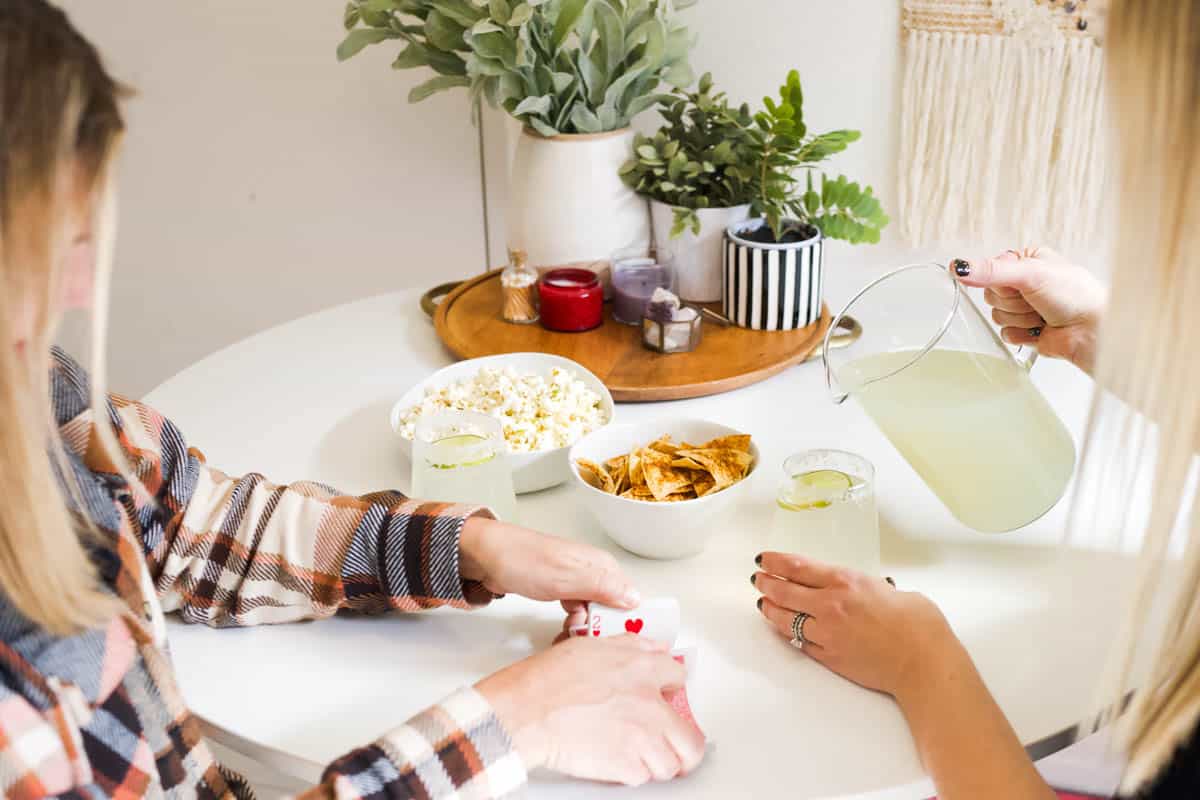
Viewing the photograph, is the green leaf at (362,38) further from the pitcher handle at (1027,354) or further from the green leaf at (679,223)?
the pitcher handle at (1027,354)

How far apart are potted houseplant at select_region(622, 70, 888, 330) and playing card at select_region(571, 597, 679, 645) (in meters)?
0.63

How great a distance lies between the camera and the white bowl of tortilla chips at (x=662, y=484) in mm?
952

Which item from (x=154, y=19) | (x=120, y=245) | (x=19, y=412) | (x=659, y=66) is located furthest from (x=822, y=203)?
(x=120, y=245)

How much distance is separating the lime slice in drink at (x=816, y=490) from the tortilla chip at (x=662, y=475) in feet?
0.27

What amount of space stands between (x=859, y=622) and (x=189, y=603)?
521 millimetres

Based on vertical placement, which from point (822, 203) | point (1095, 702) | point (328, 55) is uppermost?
point (328, 55)

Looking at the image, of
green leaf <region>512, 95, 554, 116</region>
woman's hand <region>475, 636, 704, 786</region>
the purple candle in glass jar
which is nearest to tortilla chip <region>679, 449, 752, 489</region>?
woman's hand <region>475, 636, 704, 786</region>

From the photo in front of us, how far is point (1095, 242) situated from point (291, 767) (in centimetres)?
137

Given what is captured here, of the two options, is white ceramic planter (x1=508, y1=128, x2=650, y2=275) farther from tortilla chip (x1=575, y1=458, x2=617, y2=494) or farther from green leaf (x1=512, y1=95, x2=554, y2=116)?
tortilla chip (x1=575, y1=458, x2=617, y2=494)

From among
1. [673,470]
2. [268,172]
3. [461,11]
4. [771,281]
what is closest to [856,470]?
[673,470]

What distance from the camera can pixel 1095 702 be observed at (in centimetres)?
69

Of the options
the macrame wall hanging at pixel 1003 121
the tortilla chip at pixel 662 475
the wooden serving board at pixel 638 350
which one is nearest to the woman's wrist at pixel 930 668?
the tortilla chip at pixel 662 475

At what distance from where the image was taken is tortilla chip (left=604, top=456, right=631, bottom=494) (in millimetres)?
989

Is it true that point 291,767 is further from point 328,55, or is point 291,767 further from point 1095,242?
point 328,55
